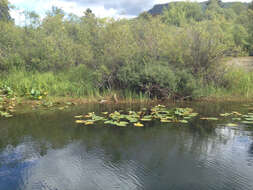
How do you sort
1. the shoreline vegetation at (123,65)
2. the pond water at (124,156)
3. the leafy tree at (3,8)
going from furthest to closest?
the leafy tree at (3,8) → the shoreline vegetation at (123,65) → the pond water at (124,156)

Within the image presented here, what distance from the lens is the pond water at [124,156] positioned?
4063 millimetres

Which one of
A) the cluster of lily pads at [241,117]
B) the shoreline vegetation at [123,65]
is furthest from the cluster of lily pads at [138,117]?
the shoreline vegetation at [123,65]

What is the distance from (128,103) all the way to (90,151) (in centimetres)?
528

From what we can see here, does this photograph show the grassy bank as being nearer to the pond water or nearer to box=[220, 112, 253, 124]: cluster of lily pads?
box=[220, 112, 253, 124]: cluster of lily pads

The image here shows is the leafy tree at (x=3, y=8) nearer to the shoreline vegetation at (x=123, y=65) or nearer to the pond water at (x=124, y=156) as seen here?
the shoreline vegetation at (x=123, y=65)

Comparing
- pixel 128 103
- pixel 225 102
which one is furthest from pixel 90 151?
pixel 225 102

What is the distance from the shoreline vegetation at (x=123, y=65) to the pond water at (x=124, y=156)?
3305 mm

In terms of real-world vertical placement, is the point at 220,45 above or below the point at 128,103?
above

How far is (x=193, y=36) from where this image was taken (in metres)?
11.3

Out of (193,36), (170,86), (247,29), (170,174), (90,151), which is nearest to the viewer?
(170,174)

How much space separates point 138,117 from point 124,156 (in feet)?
9.75

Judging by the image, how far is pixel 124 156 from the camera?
5.06m

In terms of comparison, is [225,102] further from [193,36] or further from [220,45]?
[193,36]

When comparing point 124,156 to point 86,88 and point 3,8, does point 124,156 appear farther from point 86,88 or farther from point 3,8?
point 3,8
